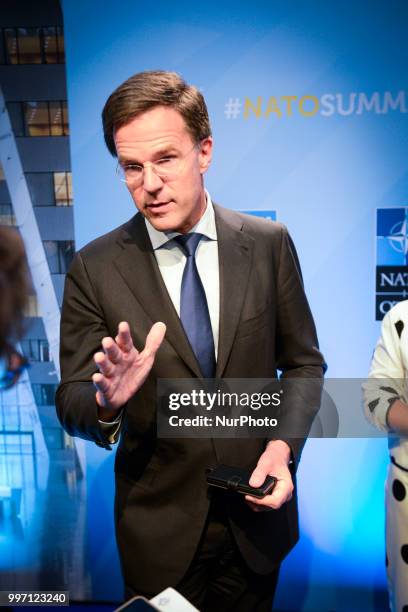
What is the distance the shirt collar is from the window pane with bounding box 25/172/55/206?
3.58ft

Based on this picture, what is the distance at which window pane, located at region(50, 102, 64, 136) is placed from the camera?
2.39m

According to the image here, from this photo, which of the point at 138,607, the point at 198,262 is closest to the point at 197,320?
the point at 198,262

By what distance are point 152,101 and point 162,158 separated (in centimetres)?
15

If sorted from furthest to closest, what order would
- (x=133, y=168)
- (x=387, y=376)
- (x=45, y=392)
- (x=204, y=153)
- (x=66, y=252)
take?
1. (x=45, y=392)
2. (x=66, y=252)
3. (x=387, y=376)
4. (x=204, y=153)
5. (x=133, y=168)

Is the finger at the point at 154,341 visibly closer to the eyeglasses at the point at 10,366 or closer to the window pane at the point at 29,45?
the eyeglasses at the point at 10,366

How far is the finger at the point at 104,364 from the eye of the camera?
1.13 m

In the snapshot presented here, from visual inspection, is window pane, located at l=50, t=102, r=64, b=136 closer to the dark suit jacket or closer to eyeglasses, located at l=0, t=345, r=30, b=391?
the dark suit jacket

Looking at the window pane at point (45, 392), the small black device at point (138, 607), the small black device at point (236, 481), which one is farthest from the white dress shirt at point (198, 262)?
the window pane at point (45, 392)

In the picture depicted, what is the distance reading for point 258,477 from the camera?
138 centimetres

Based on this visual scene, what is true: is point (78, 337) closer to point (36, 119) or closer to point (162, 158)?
point (162, 158)

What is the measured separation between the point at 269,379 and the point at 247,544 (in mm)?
479

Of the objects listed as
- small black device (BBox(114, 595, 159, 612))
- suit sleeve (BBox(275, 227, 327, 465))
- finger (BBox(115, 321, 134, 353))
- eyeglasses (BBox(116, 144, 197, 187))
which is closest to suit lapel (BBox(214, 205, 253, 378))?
suit sleeve (BBox(275, 227, 327, 465))

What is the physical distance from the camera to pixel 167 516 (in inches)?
60.9

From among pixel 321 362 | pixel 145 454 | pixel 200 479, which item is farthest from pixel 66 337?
pixel 321 362
